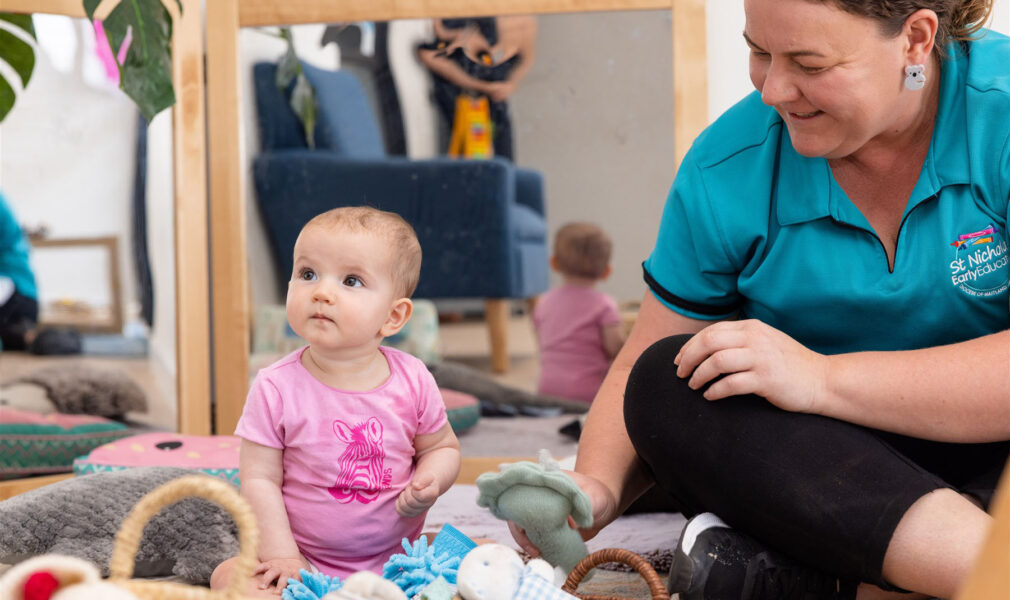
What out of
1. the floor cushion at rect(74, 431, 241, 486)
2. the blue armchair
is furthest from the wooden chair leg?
the floor cushion at rect(74, 431, 241, 486)

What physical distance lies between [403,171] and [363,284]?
2.43 feet

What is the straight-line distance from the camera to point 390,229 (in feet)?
3.60

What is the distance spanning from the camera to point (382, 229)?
3.57 ft

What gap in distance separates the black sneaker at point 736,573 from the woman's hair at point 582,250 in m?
0.87

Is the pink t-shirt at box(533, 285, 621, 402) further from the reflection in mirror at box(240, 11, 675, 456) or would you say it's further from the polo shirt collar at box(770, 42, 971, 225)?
the polo shirt collar at box(770, 42, 971, 225)

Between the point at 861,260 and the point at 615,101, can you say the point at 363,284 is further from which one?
the point at 615,101

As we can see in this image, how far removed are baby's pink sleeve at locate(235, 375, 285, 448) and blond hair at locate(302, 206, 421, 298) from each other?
6.9 inches

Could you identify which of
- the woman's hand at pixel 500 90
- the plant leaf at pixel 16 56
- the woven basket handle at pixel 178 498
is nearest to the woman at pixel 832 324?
the woven basket handle at pixel 178 498

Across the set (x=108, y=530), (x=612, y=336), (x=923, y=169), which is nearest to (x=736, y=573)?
(x=923, y=169)

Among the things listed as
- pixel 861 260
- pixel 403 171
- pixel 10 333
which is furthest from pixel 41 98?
pixel 861 260

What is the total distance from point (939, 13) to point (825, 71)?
0.14 metres

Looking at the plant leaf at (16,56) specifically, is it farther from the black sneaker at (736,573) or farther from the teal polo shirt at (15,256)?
the black sneaker at (736,573)

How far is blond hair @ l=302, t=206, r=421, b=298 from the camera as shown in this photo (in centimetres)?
108

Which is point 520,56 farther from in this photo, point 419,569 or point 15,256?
point 419,569
